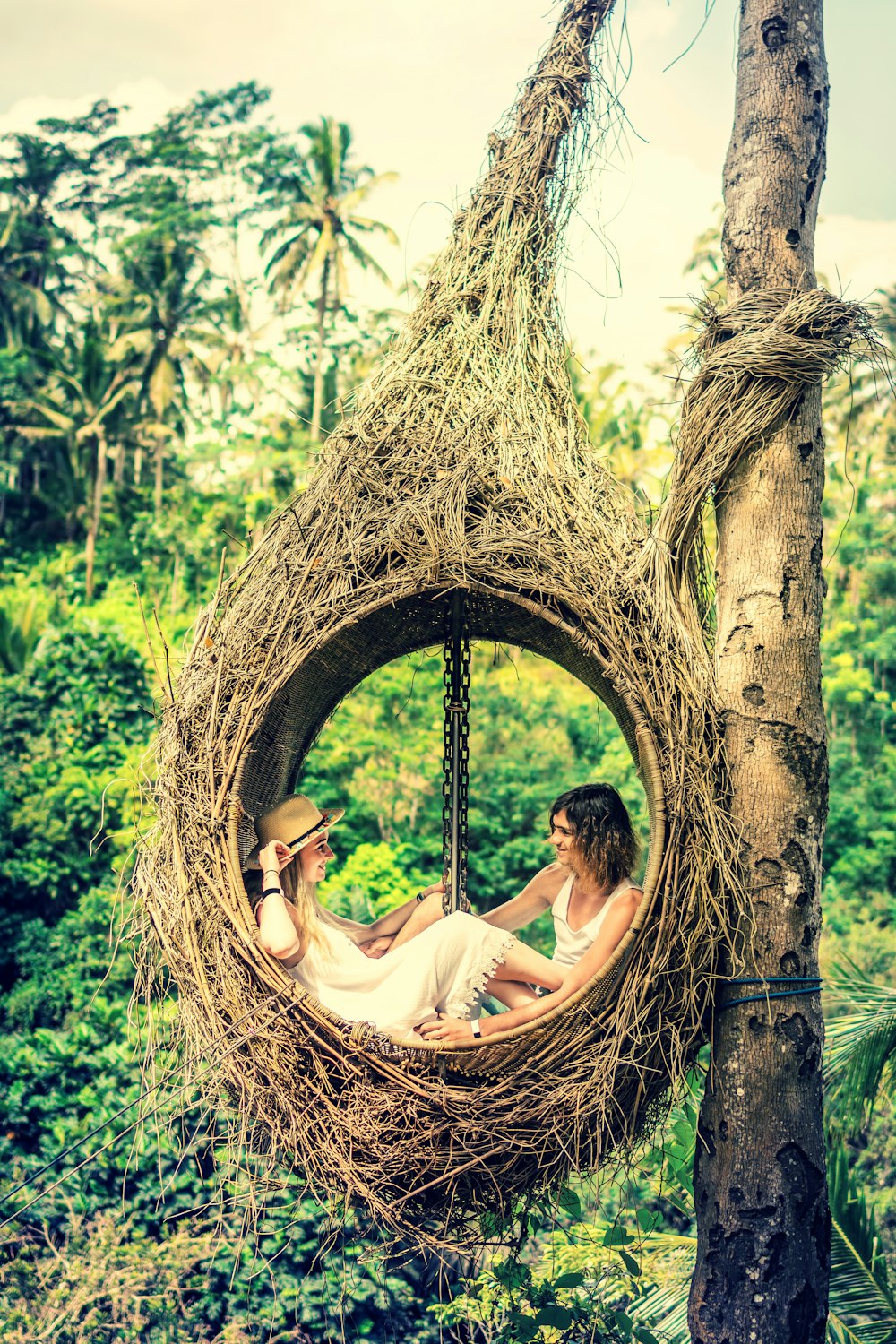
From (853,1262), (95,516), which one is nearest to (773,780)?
(853,1262)

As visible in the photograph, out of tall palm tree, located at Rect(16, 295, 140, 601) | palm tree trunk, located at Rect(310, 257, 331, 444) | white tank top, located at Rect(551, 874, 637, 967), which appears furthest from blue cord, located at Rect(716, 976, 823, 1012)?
tall palm tree, located at Rect(16, 295, 140, 601)

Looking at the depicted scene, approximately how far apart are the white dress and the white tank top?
249 mm

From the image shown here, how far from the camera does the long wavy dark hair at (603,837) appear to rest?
3264mm

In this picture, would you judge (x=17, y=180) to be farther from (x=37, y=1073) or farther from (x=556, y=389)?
(x=556, y=389)

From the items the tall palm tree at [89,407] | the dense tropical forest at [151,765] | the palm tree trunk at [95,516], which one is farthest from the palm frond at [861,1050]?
the tall palm tree at [89,407]

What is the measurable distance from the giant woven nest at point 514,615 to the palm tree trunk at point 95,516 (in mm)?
19489

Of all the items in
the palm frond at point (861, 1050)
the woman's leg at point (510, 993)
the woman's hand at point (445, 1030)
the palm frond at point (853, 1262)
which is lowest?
the palm frond at point (853, 1262)

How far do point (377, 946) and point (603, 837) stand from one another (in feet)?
2.98

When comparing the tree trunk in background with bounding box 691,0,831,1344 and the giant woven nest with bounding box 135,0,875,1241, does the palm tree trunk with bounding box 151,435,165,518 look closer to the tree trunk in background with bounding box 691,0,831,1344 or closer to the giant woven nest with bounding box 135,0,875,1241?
the giant woven nest with bounding box 135,0,875,1241

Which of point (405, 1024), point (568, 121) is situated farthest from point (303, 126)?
point (405, 1024)

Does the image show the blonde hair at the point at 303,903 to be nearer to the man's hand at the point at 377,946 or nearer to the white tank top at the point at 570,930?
the man's hand at the point at 377,946

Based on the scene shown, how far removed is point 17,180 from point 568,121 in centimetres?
2834

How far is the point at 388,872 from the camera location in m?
12.4

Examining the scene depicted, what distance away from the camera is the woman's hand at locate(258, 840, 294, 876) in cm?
A: 320
